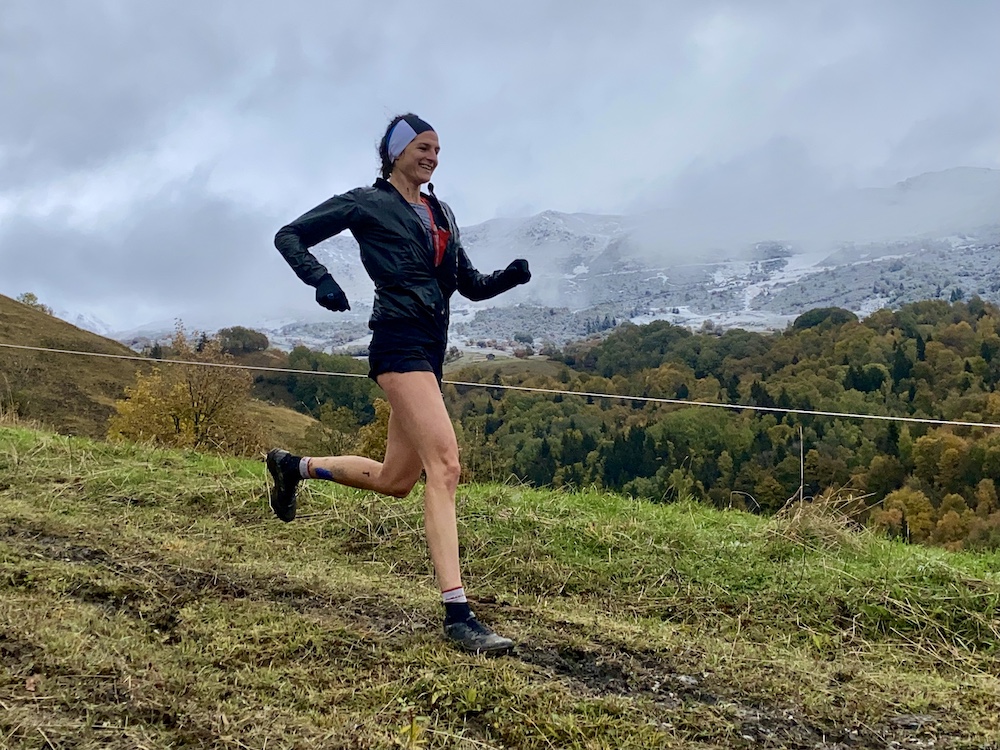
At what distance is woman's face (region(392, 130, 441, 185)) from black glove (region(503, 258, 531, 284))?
0.54 metres

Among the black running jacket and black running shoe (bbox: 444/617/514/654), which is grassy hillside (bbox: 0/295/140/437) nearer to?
the black running jacket

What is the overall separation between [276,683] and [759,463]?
45.4m

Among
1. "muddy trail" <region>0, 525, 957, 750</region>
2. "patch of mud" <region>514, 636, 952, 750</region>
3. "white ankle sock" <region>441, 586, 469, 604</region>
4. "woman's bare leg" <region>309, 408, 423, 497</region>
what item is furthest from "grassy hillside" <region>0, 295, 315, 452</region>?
"patch of mud" <region>514, 636, 952, 750</region>

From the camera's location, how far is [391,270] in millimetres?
3434

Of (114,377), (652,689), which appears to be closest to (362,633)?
(652,689)

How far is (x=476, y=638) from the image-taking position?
2.99 m

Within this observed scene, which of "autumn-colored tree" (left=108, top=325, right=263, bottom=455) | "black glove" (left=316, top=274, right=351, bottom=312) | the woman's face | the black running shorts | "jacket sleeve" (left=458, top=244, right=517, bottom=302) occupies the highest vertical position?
the woman's face

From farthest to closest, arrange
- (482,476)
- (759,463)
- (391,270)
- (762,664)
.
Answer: (759,463) → (482,476) → (391,270) → (762,664)

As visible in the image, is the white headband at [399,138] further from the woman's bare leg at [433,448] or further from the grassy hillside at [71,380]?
the grassy hillside at [71,380]

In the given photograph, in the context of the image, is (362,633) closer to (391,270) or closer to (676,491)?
(391,270)

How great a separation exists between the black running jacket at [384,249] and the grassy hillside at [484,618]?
1262mm

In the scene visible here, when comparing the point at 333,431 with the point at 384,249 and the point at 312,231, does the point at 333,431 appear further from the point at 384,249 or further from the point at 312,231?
the point at 384,249

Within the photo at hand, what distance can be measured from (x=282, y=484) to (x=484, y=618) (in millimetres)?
1507

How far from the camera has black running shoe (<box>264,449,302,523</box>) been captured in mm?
4336
